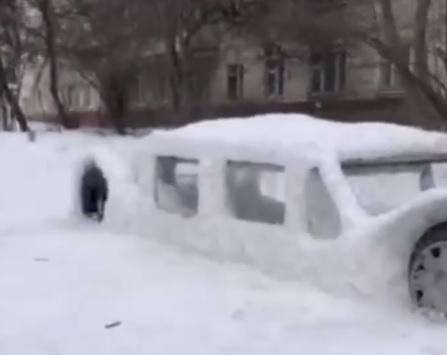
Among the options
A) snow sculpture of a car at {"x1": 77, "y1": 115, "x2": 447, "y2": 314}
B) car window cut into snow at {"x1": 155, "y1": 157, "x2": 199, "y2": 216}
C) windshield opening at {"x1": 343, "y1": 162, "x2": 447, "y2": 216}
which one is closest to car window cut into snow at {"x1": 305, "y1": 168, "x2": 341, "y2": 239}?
snow sculpture of a car at {"x1": 77, "y1": 115, "x2": 447, "y2": 314}

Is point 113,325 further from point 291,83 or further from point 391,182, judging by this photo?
point 291,83

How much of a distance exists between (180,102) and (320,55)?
4765 mm

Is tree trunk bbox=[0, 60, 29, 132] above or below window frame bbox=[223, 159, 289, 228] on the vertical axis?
below

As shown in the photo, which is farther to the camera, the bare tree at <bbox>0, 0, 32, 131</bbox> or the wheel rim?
the bare tree at <bbox>0, 0, 32, 131</bbox>

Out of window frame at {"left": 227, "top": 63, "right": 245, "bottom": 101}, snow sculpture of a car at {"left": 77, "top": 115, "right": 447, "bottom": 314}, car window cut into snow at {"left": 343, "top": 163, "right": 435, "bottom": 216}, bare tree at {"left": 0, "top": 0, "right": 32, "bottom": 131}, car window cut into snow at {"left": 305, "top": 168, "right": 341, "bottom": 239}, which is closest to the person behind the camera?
snow sculpture of a car at {"left": 77, "top": 115, "right": 447, "bottom": 314}

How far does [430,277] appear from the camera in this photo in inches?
278

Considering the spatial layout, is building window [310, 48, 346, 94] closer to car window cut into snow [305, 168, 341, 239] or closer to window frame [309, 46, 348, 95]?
window frame [309, 46, 348, 95]

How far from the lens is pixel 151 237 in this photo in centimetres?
1009

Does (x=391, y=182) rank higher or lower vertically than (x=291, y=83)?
higher

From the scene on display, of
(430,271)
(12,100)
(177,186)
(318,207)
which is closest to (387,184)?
(318,207)

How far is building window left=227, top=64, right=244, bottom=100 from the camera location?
35906 millimetres

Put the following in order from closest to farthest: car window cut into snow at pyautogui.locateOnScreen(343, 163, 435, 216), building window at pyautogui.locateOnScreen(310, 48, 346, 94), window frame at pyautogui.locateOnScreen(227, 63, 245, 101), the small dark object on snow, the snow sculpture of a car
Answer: the small dark object on snow
the snow sculpture of a car
car window cut into snow at pyautogui.locateOnScreen(343, 163, 435, 216)
building window at pyautogui.locateOnScreen(310, 48, 346, 94)
window frame at pyautogui.locateOnScreen(227, 63, 245, 101)

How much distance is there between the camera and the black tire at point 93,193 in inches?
452

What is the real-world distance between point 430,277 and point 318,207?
1.13m
